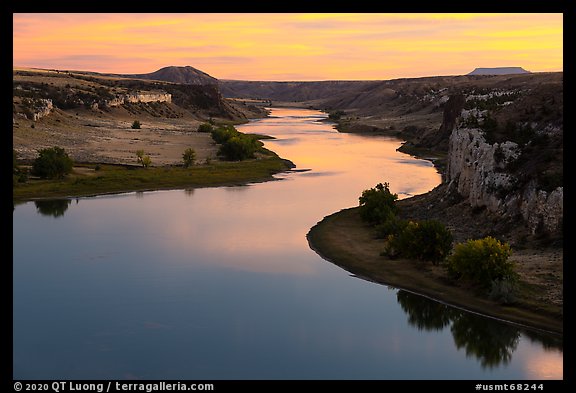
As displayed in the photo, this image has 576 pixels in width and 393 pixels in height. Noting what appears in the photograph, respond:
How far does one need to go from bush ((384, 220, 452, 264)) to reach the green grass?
1115 inches

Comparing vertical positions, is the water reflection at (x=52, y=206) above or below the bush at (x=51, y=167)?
below

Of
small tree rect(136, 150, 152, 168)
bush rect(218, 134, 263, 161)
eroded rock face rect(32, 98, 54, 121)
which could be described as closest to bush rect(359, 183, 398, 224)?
small tree rect(136, 150, 152, 168)

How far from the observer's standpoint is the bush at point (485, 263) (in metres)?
29.7

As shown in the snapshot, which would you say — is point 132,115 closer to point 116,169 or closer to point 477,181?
point 116,169

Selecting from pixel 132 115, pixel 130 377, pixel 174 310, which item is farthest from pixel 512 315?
pixel 132 115

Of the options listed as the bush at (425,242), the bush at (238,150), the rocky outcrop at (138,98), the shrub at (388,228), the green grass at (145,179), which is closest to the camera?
the bush at (425,242)

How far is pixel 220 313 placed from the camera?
2681 centimetres

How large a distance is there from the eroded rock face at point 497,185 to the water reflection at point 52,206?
26.0 meters

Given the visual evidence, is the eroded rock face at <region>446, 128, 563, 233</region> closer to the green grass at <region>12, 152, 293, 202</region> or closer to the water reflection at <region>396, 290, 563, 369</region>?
the water reflection at <region>396, 290, 563, 369</region>

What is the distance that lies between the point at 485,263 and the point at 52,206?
105 ft

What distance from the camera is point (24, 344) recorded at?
23.7 meters

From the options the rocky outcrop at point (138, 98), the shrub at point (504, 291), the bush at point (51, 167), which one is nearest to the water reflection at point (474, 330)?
the shrub at point (504, 291)

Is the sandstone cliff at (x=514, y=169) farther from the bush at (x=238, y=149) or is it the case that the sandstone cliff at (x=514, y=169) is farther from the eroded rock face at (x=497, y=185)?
the bush at (x=238, y=149)
